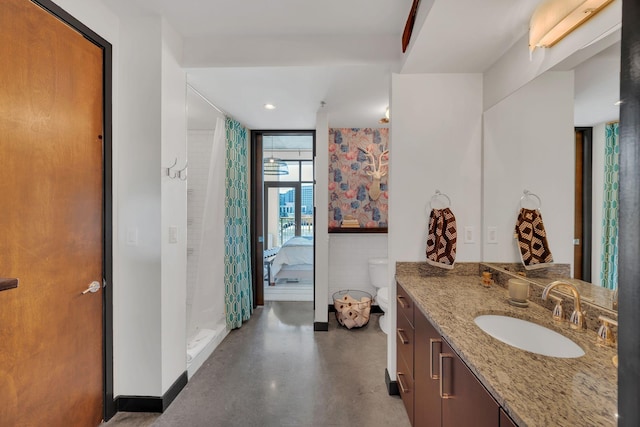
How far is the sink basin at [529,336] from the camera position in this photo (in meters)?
1.09

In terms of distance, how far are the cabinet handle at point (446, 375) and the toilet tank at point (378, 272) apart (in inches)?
85.7

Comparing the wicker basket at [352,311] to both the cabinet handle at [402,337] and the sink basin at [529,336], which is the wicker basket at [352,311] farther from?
the sink basin at [529,336]

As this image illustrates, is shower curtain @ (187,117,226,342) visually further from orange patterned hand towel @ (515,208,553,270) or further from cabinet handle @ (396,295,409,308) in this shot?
orange patterned hand towel @ (515,208,553,270)

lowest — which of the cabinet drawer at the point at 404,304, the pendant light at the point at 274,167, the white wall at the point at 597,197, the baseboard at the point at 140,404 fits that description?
the baseboard at the point at 140,404

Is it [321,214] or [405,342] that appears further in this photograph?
[321,214]

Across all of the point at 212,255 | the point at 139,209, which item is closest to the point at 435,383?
the point at 139,209

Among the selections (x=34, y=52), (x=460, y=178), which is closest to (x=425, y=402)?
(x=460, y=178)

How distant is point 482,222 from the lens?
1988mm

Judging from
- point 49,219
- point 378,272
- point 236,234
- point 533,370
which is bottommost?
point 378,272

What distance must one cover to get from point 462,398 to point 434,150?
152 cm

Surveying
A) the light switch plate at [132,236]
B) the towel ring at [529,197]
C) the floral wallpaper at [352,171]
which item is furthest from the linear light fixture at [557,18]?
the light switch plate at [132,236]

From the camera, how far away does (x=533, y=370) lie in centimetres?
85

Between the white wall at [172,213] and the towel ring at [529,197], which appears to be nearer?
the towel ring at [529,197]

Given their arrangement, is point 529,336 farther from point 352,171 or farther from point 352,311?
point 352,171
